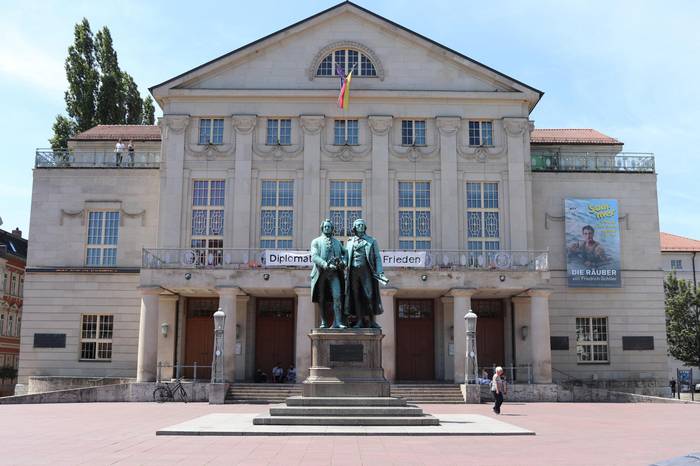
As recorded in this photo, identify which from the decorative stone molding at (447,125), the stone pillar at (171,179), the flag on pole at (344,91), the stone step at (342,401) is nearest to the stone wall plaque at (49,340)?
the stone pillar at (171,179)

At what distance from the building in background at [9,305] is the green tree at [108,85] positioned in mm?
12438

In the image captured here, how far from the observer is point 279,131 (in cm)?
4159

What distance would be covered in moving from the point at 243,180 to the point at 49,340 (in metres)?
12.8

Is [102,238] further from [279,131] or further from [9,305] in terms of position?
[9,305]

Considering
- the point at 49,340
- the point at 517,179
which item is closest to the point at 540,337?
the point at 517,179

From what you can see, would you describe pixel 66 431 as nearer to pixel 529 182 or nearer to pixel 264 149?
pixel 264 149

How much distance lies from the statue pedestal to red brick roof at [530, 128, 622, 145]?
29.8m

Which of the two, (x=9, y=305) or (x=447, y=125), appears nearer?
(x=447, y=125)

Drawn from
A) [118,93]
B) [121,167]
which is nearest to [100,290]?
[121,167]

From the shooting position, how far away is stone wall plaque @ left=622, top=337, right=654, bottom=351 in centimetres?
4103

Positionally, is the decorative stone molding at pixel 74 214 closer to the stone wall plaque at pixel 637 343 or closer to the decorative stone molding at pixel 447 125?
the decorative stone molding at pixel 447 125

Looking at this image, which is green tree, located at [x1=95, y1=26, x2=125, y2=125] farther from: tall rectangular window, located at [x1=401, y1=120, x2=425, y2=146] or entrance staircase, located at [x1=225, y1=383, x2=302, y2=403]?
entrance staircase, located at [x1=225, y1=383, x2=302, y2=403]

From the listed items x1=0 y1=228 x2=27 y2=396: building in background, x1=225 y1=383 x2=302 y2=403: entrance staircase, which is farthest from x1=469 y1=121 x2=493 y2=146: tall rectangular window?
x1=0 y1=228 x2=27 y2=396: building in background

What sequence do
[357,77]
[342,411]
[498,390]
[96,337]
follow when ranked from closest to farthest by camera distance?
1. [342,411]
2. [498,390]
3. [96,337]
4. [357,77]
